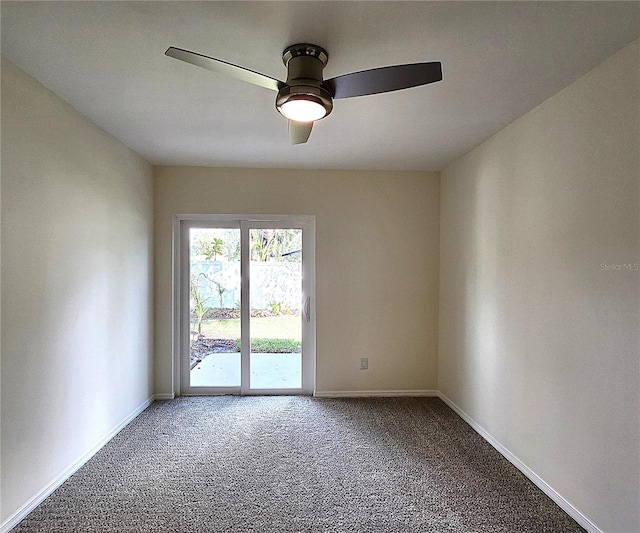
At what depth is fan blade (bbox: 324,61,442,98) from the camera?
65.0 inches

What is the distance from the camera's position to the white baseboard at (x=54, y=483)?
2140 millimetres

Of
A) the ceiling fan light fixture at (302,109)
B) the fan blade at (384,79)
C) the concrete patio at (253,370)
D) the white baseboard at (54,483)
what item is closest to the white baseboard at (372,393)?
the concrete patio at (253,370)

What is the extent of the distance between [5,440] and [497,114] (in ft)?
11.4

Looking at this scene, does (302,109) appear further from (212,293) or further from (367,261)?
(212,293)

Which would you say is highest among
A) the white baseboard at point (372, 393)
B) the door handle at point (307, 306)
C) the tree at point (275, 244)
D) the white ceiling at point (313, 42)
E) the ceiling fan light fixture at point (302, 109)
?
the white ceiling at point (313, 42)

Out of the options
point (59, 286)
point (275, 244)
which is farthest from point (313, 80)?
point (275, 244)

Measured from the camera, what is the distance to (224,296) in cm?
437

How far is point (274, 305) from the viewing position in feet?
14.4

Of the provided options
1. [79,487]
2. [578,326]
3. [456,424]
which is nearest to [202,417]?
[79,487]

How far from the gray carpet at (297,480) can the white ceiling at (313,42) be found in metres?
2.43

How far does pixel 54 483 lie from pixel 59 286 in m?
1.22

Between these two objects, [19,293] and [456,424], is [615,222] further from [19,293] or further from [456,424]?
[19,293]

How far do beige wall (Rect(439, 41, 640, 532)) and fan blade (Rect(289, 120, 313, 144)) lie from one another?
1497mm

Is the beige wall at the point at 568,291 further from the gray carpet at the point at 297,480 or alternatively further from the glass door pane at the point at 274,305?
the glass door pane at the point at 274,305
